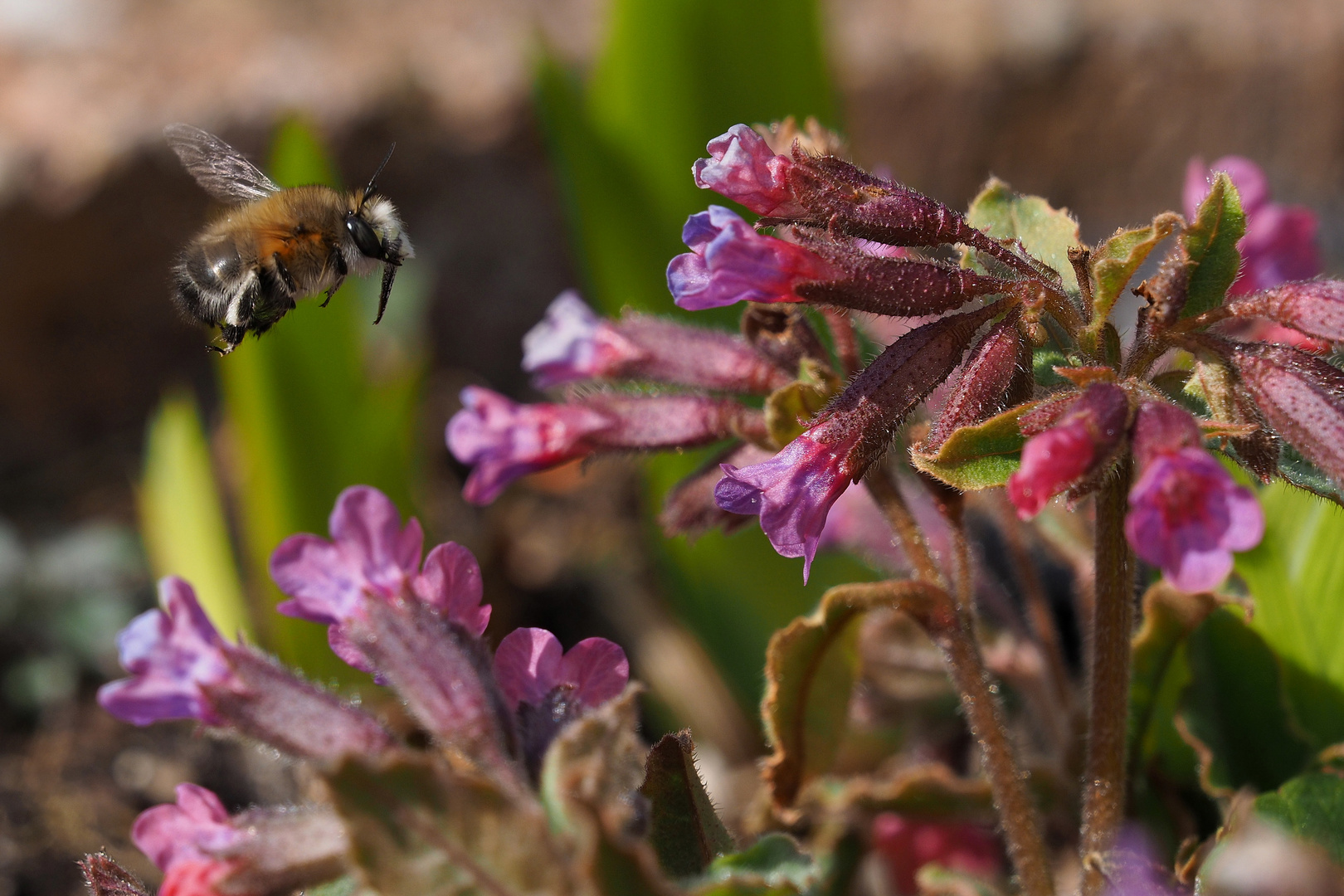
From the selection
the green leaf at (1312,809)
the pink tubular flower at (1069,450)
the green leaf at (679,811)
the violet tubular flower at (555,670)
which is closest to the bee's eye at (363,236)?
the violet tubular flower at (555,670)

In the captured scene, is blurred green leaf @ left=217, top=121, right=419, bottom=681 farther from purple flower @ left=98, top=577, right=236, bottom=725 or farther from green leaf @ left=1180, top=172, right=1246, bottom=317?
green leaf @ left=1180, top=172, right=1246, bottom=317

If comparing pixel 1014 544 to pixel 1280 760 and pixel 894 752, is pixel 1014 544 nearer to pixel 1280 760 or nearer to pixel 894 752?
pixel 1280 760

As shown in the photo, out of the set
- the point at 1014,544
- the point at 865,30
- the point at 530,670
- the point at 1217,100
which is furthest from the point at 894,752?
the point at 1217,100

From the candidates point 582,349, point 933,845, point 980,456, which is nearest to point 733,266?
point 980,456

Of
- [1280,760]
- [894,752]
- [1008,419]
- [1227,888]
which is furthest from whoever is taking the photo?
[894,752]

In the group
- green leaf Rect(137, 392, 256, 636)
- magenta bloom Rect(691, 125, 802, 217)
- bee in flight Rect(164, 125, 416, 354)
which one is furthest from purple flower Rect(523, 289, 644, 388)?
green leaf Rect(137, 392, 256, 636)
